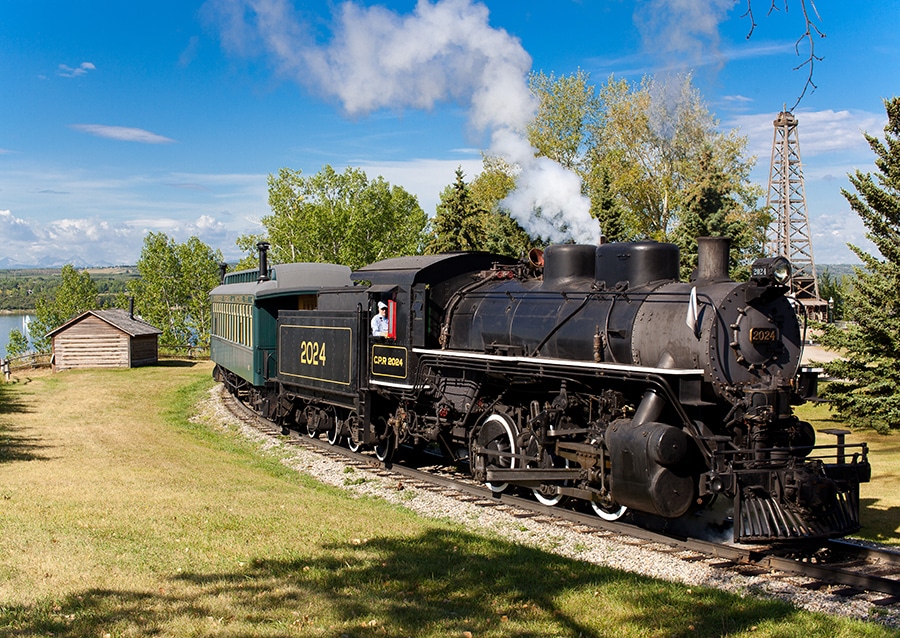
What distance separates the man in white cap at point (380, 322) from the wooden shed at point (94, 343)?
80.0 ft

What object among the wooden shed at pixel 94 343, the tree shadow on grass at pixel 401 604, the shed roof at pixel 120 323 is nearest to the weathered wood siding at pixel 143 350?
the wooden shed at pixel 94 343

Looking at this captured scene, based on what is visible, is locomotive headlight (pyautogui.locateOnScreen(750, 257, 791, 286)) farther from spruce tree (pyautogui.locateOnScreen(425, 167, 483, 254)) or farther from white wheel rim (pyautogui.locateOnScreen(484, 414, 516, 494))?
spruce tree (pyautogui.locateOnScreen(425, 167, 483, 254))

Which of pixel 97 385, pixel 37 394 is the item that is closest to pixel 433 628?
pixel 37 394

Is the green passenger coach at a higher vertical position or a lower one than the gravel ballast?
higher

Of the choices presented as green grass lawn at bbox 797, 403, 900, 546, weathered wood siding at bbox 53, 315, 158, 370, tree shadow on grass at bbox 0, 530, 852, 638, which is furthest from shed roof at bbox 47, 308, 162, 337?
tree shadow on grass at bbox 0, 530, 852, 638

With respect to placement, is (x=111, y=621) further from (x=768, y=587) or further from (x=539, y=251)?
(x=539, y=251)

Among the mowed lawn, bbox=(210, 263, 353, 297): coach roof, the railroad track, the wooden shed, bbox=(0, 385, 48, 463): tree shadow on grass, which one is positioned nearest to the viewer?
the mowed lawn

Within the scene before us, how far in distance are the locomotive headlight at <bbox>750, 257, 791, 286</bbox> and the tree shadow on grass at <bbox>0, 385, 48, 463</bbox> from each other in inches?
447

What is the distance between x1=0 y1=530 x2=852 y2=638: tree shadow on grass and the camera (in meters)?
5.36

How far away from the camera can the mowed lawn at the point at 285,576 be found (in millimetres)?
5520

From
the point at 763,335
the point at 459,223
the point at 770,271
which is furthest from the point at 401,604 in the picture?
the point at 459,223

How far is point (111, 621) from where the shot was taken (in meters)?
5.30

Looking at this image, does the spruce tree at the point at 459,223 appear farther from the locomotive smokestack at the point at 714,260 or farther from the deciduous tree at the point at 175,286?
→ the deciduous tree at the point at 175,286

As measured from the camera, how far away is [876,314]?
62.4 ft
